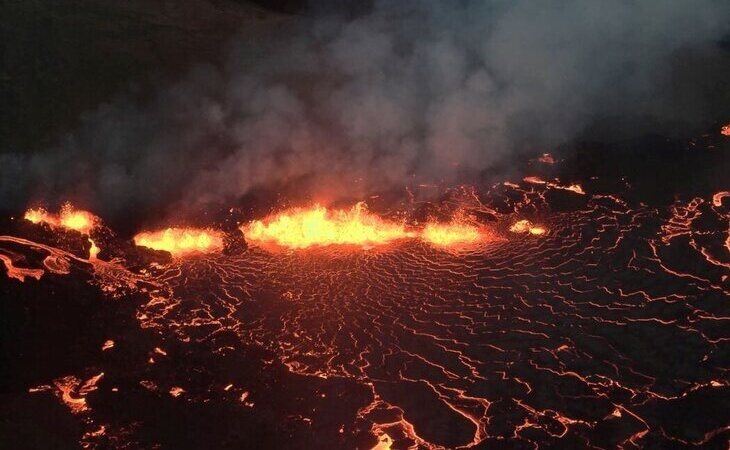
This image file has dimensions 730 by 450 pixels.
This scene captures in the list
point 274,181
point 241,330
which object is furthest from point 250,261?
point 274,181

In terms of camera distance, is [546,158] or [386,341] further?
[546,158]

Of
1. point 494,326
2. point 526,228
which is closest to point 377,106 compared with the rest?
point 526,228


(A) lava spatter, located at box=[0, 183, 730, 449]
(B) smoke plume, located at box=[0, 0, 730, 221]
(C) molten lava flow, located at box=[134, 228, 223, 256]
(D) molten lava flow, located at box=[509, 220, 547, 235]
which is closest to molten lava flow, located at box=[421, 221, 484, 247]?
(A) lava spatter, located at box=[0, 183, 730, 449]

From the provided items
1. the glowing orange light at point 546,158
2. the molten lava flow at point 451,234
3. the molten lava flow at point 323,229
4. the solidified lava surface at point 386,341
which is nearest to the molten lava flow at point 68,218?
the solidified lava surface at point 386,341

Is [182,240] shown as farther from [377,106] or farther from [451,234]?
[377,106]

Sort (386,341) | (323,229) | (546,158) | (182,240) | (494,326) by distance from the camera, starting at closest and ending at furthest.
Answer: (386,341) < (494,326) < (182,240) < (323,229) < (546,158)

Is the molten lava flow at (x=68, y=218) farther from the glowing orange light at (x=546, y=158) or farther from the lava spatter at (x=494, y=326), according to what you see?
the glowing orange light at (x=546, y=158)

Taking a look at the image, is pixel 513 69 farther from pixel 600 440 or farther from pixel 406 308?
pixel 600 440

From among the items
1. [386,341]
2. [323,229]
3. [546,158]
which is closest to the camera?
[386,341]
